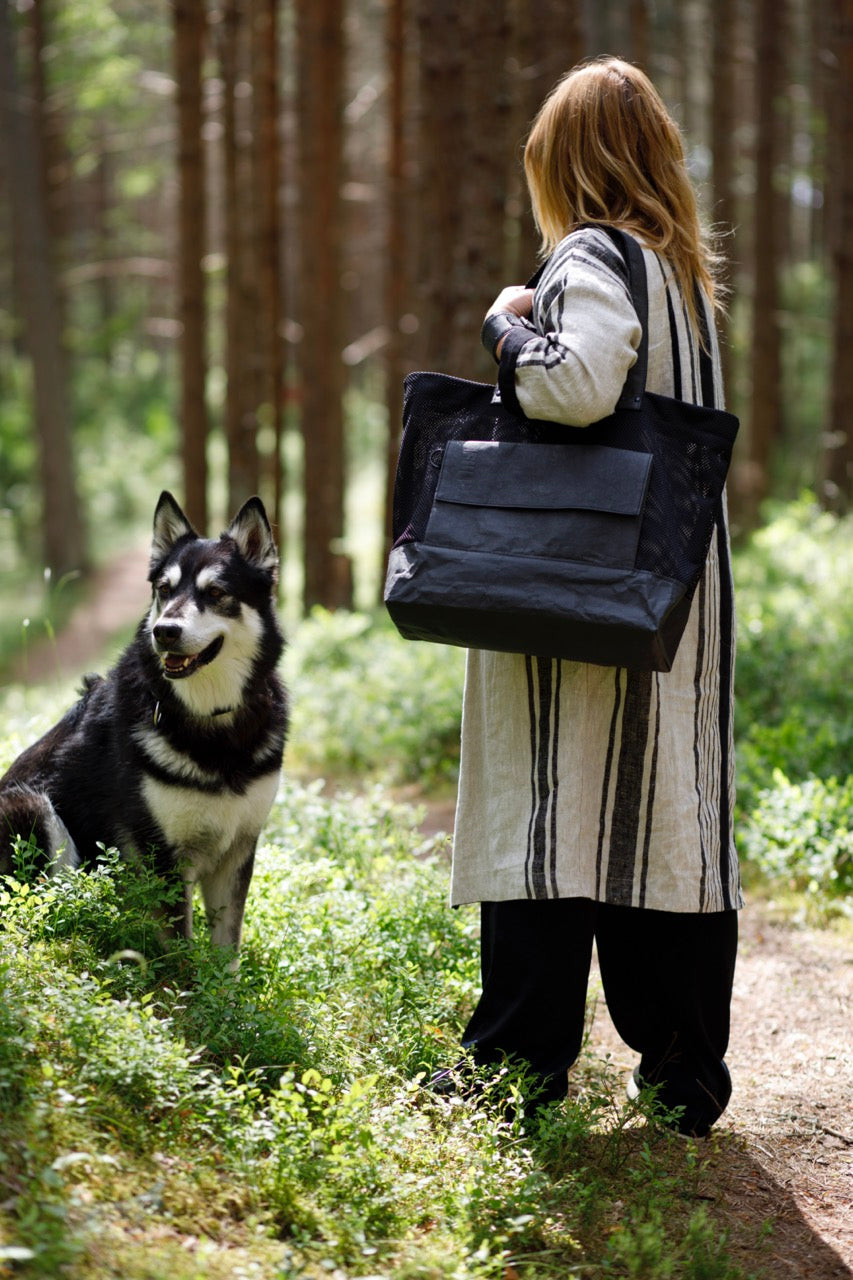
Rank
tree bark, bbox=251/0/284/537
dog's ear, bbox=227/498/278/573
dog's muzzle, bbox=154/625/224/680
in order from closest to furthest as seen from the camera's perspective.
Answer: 1. dog's muzzle, bbox=154/625/224/680
2. dog's ear, bbox=227/498/278/573
3. tree bark, bbox=251/0/284/537

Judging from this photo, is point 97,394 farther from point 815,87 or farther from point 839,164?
point 839,164

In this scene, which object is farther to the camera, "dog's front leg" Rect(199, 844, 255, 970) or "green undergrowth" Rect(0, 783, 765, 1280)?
"dog's front leg" Rect(199, 844, 255, 970)

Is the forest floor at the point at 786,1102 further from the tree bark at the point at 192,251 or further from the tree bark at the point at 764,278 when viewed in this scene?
the tree bark at the point at 764,278

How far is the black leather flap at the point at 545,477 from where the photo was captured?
317 cm

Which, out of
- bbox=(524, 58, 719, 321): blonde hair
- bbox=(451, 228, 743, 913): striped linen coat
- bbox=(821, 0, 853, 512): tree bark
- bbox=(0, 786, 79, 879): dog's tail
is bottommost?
bbox=(0, 786, 79, 879): dog's tail

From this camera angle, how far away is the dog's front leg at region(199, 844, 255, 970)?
4305 mm

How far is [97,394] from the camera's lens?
31047mm

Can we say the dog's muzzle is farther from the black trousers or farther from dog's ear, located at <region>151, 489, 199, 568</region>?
the black trousers

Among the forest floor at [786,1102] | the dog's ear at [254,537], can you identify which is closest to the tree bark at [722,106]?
the forest floor at [786,1102]

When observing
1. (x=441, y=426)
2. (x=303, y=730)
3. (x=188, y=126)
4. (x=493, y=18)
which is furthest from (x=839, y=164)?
(x=441, y=426)

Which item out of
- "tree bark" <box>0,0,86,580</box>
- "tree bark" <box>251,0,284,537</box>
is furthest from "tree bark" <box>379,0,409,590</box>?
"tree bark" <box>0,0,86,580</box>

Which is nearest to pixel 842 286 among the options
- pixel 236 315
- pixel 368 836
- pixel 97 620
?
pixel 236 315

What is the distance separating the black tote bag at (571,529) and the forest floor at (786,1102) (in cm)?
168

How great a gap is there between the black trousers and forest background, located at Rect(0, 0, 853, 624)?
3347 mm
